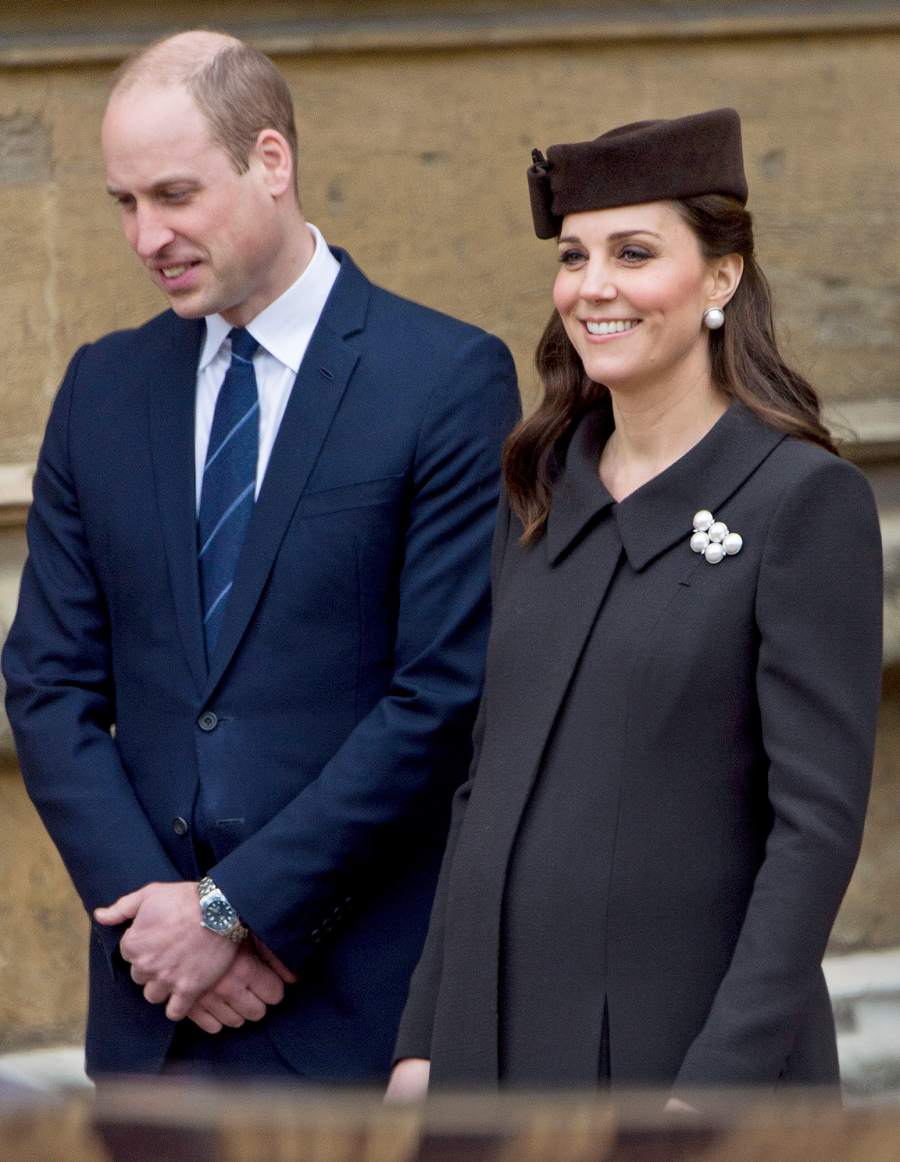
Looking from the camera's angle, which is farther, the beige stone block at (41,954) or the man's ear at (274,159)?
the beige stone block at (41,954)

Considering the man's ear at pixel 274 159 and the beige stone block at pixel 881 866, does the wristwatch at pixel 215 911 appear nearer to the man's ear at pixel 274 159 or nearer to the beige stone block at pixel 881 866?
the man's ear at pixel 274 159

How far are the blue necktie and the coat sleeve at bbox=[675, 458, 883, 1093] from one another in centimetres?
87

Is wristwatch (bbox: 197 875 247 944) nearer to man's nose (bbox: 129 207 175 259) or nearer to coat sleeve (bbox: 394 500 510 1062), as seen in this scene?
coat sleeve (bbox: 394 500 510 1062)

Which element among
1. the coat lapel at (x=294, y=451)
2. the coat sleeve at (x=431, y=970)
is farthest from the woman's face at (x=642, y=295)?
the coat lapel at (x=294, y=451)

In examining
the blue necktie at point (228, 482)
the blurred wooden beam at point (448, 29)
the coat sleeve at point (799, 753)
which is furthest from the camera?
the blurred wooden beam at point (448, 29)

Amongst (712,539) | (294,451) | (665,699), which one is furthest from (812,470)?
(294,451)

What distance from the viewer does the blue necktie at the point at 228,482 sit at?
2.51 meters

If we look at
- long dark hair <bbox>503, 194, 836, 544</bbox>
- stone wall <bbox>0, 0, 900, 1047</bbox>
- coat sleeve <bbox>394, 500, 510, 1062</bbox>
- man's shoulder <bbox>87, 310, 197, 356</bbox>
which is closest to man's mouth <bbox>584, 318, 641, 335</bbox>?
long dark hair <bbox>503, 194, 836, 544</bbox>

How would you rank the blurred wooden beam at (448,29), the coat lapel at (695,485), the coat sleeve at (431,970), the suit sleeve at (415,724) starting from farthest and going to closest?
the blurred wooden beam at (448,29) → the suit sleeve at (415,724) → the coat sleeve at (431,970) → the coat lapel at (695,485)

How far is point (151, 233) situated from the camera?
8.03 feet

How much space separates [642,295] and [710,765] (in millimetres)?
497

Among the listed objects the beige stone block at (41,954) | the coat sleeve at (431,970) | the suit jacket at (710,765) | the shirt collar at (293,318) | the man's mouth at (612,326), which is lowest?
the beige stone block at (41,954)

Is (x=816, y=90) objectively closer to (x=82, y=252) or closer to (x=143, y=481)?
(x=82, y=252)

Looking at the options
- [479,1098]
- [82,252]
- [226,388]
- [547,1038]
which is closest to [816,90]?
[82,252]
